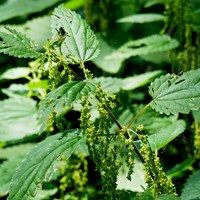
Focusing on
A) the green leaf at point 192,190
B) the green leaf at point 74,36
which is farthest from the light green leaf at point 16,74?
the green leaf at point 192,190

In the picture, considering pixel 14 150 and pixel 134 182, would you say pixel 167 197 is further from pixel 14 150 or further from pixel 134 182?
pixel 14 150

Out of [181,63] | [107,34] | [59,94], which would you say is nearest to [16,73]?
[181,63]

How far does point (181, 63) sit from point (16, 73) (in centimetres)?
88

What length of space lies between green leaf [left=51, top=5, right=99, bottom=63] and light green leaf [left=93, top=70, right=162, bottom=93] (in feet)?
2.31

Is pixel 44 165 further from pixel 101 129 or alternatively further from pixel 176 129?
pixel 176 129

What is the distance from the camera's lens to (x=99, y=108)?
1.12m

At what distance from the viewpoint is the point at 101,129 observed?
1.14m

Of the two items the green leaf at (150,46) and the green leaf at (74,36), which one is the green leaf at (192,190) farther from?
the green leaf at (150,46)

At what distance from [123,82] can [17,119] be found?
571 millimetres

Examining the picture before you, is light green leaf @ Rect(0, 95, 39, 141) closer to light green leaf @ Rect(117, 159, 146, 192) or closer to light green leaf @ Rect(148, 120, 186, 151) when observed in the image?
light green leaf @ Rect(117, 159, 146, 192)

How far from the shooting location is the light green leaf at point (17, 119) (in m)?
2.06

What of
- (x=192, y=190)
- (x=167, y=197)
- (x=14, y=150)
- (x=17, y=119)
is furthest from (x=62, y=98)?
(x=14, y=150)

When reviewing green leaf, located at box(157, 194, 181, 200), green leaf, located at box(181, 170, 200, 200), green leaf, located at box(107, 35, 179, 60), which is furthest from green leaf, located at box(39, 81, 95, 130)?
green leaf, located at box(107, 35, 179, 60)

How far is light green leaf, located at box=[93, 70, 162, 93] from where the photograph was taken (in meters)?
1.98
